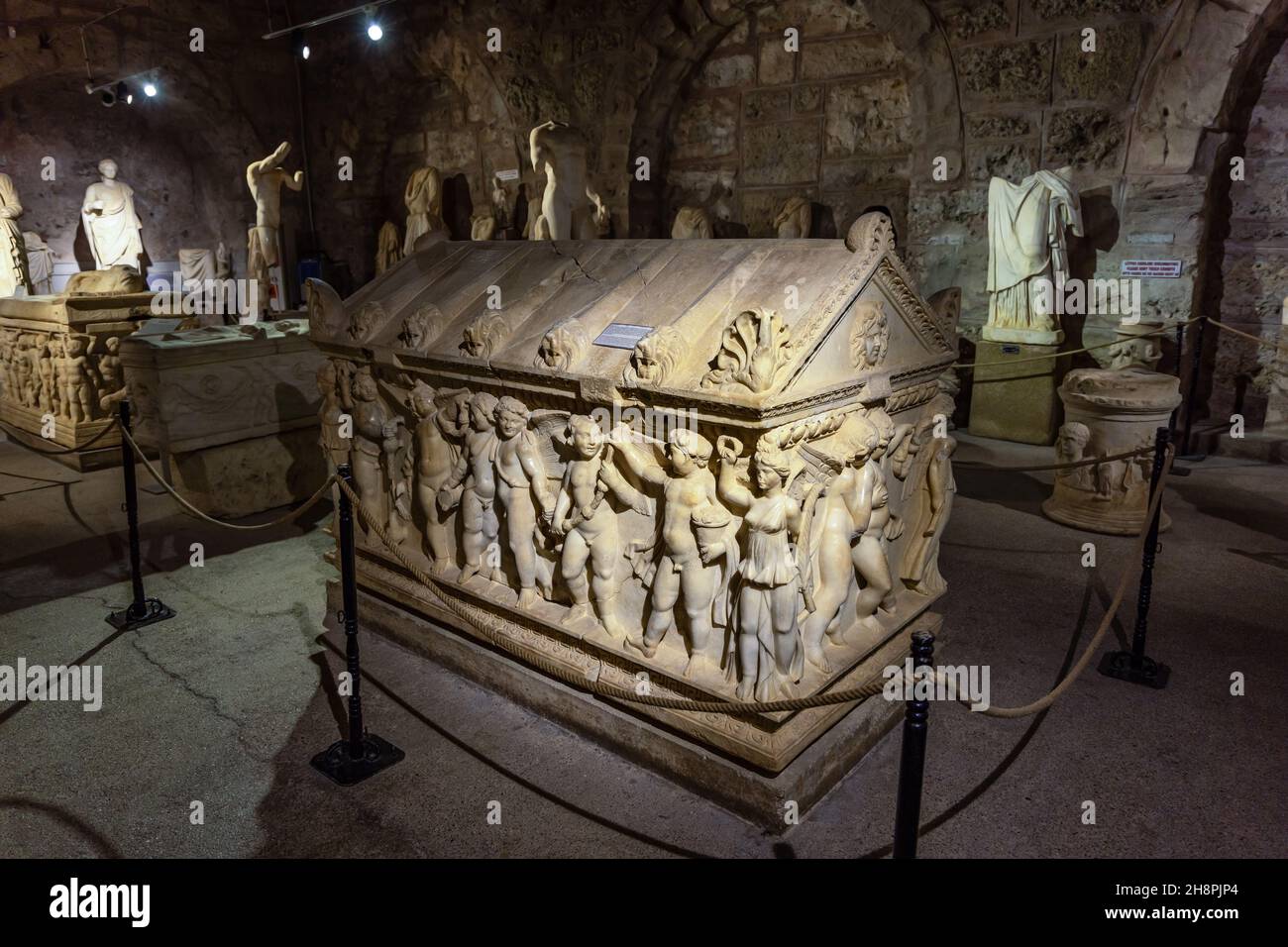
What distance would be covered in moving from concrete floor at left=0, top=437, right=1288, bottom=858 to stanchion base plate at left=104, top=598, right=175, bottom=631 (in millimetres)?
75

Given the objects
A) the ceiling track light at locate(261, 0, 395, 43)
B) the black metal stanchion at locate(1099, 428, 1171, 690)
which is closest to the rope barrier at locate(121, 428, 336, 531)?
the black metal stanchion at locate(1099, 428, 1171, 690)

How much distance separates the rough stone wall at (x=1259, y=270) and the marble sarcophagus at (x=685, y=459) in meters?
5.68

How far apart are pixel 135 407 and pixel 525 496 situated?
410cm

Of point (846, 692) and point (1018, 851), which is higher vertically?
point (846, 692)

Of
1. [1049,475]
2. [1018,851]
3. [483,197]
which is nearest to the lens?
[1018,851]

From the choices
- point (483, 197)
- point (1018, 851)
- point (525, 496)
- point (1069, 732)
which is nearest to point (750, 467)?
point (525, 496)

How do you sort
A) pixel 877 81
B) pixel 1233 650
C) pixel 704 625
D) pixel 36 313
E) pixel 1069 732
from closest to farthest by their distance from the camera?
pixel 704 625 < pixel 1069 732 < pixel 1233 650 < pixel 36 313 < pixel 877 81

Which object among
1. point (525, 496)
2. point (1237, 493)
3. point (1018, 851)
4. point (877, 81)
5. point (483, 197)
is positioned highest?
point (877, 81)

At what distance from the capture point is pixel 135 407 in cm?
624

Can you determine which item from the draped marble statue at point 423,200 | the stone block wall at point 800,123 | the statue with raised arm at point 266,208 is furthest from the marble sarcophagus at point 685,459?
the draped marble statue at point 423,200

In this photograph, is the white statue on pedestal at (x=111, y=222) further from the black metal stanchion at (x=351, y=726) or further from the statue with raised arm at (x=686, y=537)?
the statue with raised arm at (x=686, y=537)

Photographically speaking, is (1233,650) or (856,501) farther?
(1233,650)

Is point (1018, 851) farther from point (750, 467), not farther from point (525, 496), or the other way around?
point (525, 496)

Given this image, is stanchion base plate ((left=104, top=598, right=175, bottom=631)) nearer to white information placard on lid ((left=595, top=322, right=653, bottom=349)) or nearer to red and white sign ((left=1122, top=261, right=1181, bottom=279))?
white information placard on lid ((left=595, top=322, right=653, bottom=349))
